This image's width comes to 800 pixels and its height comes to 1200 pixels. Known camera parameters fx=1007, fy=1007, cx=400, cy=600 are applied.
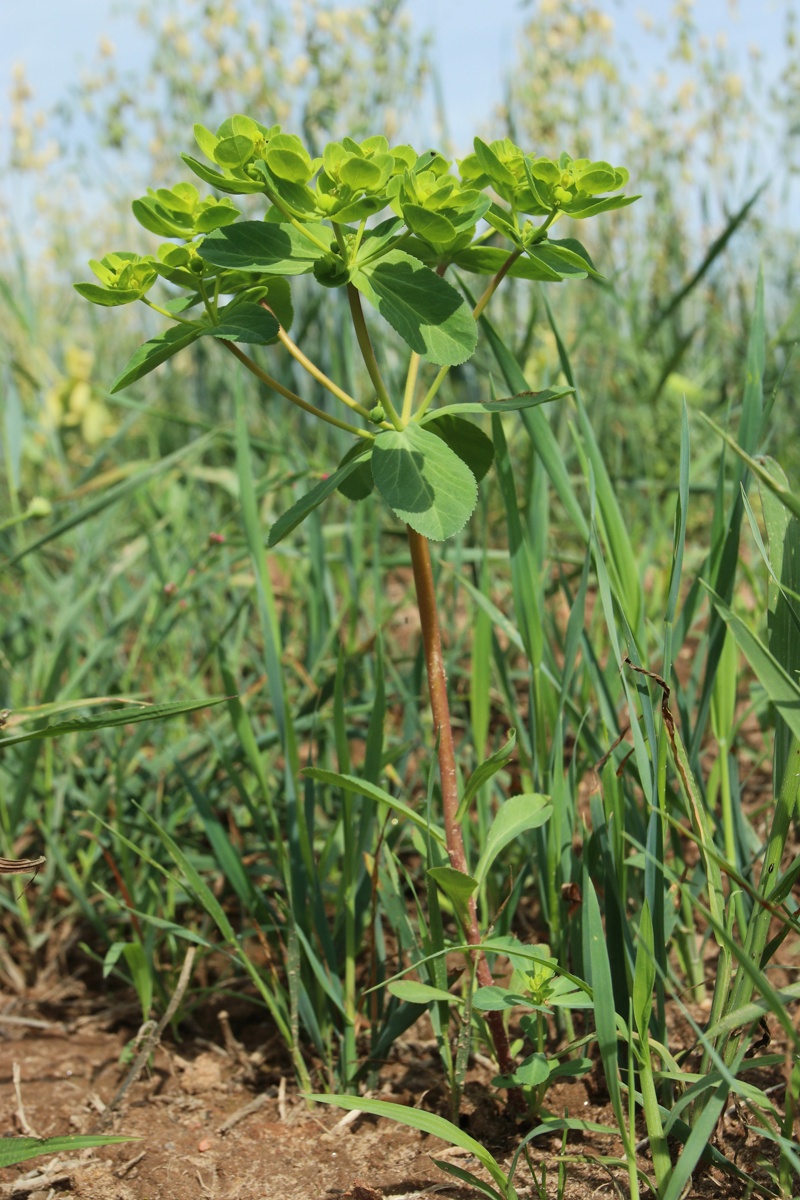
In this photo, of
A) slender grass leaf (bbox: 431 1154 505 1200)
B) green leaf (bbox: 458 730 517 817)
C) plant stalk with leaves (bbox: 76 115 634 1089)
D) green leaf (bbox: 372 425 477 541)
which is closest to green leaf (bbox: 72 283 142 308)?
plant stalk with leaves (bbox: 76 115 634 1089)

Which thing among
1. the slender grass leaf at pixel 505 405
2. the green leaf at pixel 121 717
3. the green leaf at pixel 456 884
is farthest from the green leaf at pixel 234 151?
the green leaf at pixel 456 884

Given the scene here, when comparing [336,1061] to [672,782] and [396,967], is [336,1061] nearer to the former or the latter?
[396,967]

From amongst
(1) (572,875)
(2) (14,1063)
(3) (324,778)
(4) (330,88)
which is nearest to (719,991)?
(1) (572,875)

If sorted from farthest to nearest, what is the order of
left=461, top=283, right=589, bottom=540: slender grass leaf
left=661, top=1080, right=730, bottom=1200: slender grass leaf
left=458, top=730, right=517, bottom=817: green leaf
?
left=461, top=283, right=589, bottom=540: slender grass leaf < left=458, top=730, right=517, bottom=817: green leaf < left=661, top=1080, right=730, bottom=1200: slender grass leaf

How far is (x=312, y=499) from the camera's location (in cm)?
71

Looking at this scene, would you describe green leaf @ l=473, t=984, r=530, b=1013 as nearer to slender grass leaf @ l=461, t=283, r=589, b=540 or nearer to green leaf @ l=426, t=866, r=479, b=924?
green leaf @ l=426, t=866, r=479, b=924

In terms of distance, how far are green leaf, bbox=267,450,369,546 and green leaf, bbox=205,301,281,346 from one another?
0.34ft

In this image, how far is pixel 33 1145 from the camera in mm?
741

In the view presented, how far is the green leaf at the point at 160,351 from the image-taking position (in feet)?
2.38

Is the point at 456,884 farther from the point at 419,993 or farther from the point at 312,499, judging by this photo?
the point at 312,499

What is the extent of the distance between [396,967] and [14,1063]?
397 millimetres

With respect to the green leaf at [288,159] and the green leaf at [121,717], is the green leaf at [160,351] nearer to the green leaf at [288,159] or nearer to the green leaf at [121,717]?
the green leaf at [288,159]

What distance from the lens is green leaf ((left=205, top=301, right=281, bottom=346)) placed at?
706mm

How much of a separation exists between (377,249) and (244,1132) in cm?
77
